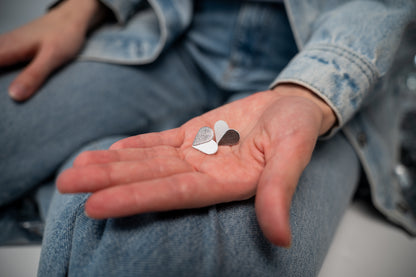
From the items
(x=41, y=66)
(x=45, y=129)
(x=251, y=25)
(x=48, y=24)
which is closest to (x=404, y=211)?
(x=251, y=25)

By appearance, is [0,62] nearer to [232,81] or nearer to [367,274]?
[232,81]

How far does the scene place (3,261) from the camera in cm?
101

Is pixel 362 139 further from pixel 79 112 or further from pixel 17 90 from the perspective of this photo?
pixel 17 90

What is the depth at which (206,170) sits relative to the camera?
0.69 meters

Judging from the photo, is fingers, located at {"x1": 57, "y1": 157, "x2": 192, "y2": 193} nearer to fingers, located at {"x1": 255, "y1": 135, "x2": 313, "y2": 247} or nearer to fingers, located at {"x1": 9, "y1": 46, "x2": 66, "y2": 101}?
fingers, located at {"x1": 255, "y1": 135, "x2": 313, "y2": 247}

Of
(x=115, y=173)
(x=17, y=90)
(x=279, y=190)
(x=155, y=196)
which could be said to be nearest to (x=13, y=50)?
(x=17, y=90)

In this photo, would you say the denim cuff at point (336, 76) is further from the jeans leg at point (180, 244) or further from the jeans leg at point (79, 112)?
the jeans leg at point (79, 112)

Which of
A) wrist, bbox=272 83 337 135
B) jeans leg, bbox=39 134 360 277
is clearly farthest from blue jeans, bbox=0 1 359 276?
wrist, bbox=272 83 337 135

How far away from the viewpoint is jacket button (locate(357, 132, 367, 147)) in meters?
1.12

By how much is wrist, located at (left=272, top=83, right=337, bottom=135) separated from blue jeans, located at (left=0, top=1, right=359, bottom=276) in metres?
0.12

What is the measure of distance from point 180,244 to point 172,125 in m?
0.91

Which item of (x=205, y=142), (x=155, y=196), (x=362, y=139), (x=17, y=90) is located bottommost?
(x=362, y=139)

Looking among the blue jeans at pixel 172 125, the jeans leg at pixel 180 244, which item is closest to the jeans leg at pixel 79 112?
the blue jeans at pixel 172 125

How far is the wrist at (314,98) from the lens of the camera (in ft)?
2.91
